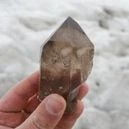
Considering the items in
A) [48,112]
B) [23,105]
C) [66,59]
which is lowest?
[23,105]

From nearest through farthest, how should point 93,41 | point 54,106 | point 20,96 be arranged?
point 54,106 < point 20,96 < point 93,41

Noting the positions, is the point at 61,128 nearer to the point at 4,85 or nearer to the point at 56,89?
the point at 56,89

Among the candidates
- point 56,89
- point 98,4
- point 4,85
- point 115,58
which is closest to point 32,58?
point 4,85

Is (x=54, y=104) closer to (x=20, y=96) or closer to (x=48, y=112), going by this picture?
(x=48, y=112)

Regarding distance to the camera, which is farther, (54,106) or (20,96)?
(20,96)

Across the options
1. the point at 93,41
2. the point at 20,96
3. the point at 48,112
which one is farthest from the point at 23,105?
the point at 93,41

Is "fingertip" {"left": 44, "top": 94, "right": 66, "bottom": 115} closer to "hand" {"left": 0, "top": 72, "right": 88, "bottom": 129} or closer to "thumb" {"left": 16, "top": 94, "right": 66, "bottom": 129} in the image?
"thumb" {"left": 16, "top": 94, "right": 66, "bottom": 129}
